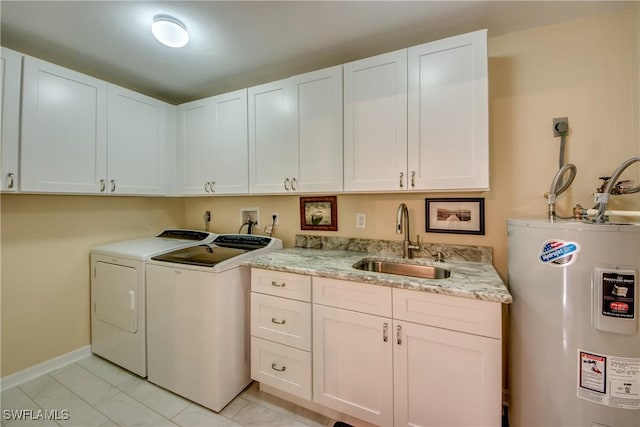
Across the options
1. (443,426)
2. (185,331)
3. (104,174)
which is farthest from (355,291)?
(104,174)

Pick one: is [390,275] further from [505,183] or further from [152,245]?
[152,245]

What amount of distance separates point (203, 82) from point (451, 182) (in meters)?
2.21

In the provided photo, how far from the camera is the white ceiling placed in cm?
141

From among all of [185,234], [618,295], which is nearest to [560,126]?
[618,295]

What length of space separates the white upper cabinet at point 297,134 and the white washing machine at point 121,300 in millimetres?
993

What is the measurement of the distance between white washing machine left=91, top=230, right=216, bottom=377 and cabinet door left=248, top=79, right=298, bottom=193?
2.95ft

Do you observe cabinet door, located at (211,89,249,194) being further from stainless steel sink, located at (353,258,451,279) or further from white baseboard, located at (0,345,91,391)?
white baseboard, located at (0,345,91,391)

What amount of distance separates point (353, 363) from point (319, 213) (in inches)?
45.7

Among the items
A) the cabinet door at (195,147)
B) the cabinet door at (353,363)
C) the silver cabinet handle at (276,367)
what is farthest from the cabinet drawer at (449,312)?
the cabinet door at (195,147)

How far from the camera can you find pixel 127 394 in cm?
179

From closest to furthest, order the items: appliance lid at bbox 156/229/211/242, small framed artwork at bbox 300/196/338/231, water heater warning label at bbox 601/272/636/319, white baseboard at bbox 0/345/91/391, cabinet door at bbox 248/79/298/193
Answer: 1. water heater warning label at bbox 601/272/636/319
2. white baseboard at bbox 0/345/91/391
3. cabinet door at bbox 248/79/298/193
4. small framed artwork at bbox 300/196/338/231
5. appliance lid at bbox 156/229/211/242

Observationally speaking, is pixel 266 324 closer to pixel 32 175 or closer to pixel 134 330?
pixel 134 330

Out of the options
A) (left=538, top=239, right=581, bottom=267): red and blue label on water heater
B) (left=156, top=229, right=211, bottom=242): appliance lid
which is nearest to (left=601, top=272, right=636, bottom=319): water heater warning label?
(left=538, top=239, right=581, bottom=267): red and blue label on water heater

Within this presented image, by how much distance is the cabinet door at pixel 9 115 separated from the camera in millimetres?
1544
